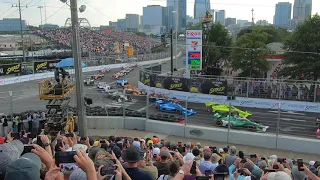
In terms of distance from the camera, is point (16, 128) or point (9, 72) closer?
point (16, 128)

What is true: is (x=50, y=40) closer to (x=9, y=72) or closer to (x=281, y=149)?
(x=9, y=72)

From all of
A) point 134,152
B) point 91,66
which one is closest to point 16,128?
point 134,152

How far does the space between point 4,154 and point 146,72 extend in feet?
106

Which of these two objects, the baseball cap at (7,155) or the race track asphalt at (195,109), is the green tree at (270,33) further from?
the baseball cap at (7,155)

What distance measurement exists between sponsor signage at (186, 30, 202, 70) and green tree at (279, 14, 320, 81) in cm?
963

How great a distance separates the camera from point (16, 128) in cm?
1827

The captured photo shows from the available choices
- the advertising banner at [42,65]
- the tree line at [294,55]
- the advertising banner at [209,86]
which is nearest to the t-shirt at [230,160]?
the advertising banner at [209,86]

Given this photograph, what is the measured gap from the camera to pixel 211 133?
59.2ft

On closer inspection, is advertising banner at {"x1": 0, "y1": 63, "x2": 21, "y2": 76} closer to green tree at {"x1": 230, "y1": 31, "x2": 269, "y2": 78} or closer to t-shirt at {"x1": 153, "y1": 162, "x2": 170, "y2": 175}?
green tree at {"x1": 230, "y1": 31, "x2": 269, "y2": 78}

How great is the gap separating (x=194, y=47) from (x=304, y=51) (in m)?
12.3

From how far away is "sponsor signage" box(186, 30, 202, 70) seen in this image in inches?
1298

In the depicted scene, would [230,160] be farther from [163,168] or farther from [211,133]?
[211,133]

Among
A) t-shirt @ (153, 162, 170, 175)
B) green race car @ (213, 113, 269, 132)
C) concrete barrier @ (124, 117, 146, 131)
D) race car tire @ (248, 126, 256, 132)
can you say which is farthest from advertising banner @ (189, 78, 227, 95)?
t-shirt @ (153, 162, 170, 175)

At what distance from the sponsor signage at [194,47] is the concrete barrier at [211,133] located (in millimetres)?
14603
